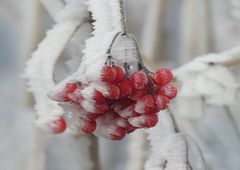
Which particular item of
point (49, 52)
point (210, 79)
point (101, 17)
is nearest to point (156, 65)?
point (210, 79)

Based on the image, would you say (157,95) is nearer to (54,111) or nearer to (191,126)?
(54,111)

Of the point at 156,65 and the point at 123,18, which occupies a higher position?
the point at 156,65

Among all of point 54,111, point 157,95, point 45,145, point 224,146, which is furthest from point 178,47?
point 157,95

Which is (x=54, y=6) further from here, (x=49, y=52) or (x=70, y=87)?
(x=70, y=87)

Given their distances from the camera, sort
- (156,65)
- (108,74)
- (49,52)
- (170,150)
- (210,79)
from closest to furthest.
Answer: (108,74) → (170,150) → (49,52) → (210,79) → (156,65)

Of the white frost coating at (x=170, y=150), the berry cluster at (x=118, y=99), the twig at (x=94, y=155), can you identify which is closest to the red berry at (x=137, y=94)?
the berry cluster at (x=118, y=99)

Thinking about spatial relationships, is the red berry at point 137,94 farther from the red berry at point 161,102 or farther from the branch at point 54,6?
the branch at point 54,6
